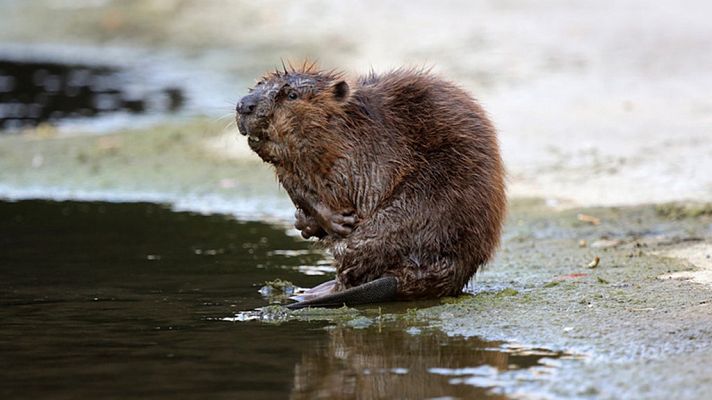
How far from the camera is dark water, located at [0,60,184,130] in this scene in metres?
13.4

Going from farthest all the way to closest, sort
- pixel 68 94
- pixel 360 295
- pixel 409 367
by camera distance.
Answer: pixel 68 94 < pixel 360 295 < pixel 409 367

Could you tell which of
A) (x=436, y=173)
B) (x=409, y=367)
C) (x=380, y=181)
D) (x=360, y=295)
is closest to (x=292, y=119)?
(x=380, y=181)

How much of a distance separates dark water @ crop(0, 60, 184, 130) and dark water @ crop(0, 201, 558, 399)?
615 centimetres

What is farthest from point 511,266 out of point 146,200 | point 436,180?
point 146,200

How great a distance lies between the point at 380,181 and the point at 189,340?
125 cm

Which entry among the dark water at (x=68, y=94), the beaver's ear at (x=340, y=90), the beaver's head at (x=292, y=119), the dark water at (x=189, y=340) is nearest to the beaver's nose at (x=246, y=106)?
the beaver's head at (x=292, y=119)

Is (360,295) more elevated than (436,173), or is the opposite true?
A: (436,173)

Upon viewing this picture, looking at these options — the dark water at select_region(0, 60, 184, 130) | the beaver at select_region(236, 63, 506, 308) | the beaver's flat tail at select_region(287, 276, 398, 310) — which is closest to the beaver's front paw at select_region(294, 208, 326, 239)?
the beaver at select_region(236, 63, 506, 308)

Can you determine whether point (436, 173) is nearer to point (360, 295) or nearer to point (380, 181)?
point (380, 181)

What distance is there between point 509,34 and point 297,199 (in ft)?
30.5

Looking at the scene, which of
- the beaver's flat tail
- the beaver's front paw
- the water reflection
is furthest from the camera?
the beaver's front paw

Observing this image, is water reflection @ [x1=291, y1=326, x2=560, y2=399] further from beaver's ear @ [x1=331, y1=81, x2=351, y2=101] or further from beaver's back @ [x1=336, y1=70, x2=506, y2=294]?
beaver's ear @ [x1=331, y1=81, x2=351, y2=101]

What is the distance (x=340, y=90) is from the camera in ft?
18.4

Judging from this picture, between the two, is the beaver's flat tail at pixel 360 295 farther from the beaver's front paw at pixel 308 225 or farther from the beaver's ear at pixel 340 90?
the beaver's ear at pixel 340 90
